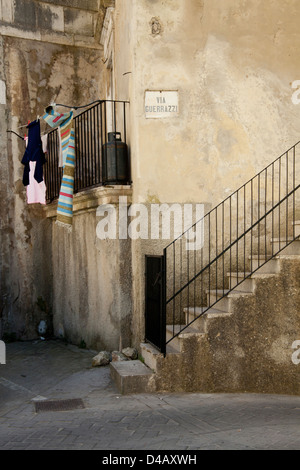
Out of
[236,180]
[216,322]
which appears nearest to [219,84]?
[236,180]

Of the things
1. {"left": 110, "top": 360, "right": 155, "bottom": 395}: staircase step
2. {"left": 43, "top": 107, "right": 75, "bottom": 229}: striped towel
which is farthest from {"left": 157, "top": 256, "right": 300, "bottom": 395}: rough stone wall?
{"left": 43, "top": 107, "right": 75, "bottom": 229}: striped towel

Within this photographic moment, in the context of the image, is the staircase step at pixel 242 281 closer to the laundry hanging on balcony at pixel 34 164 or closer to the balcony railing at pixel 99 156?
the balcony railing at pixel 99 156

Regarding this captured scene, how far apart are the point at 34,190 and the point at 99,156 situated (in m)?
2.20

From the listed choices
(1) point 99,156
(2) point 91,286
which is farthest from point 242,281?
(2) point 91,286

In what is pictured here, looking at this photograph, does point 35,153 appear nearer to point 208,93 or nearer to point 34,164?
point 34,164

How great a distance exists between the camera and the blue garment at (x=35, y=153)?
34.1 feet

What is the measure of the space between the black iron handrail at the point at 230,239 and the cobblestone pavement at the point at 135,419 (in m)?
1.64

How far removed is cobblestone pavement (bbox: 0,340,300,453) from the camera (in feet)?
16.6

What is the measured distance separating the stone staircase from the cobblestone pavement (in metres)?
0.21

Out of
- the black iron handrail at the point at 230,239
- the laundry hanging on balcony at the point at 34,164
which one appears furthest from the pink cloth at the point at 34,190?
the black iron handrail at the point at 230,239

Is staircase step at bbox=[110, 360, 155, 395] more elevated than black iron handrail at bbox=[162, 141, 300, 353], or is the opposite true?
black iron handrail at bbox=[162, 141, 300, 353]

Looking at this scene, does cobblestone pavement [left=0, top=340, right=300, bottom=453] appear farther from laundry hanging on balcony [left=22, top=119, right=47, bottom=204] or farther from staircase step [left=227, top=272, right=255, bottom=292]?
laundry hanging on balcony [left=22, top=119, right=47, bottom=204]

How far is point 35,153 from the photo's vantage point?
10.4 meters

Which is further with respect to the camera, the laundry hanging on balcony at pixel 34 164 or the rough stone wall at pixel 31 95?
the rough stone wall at pixel 31 95
